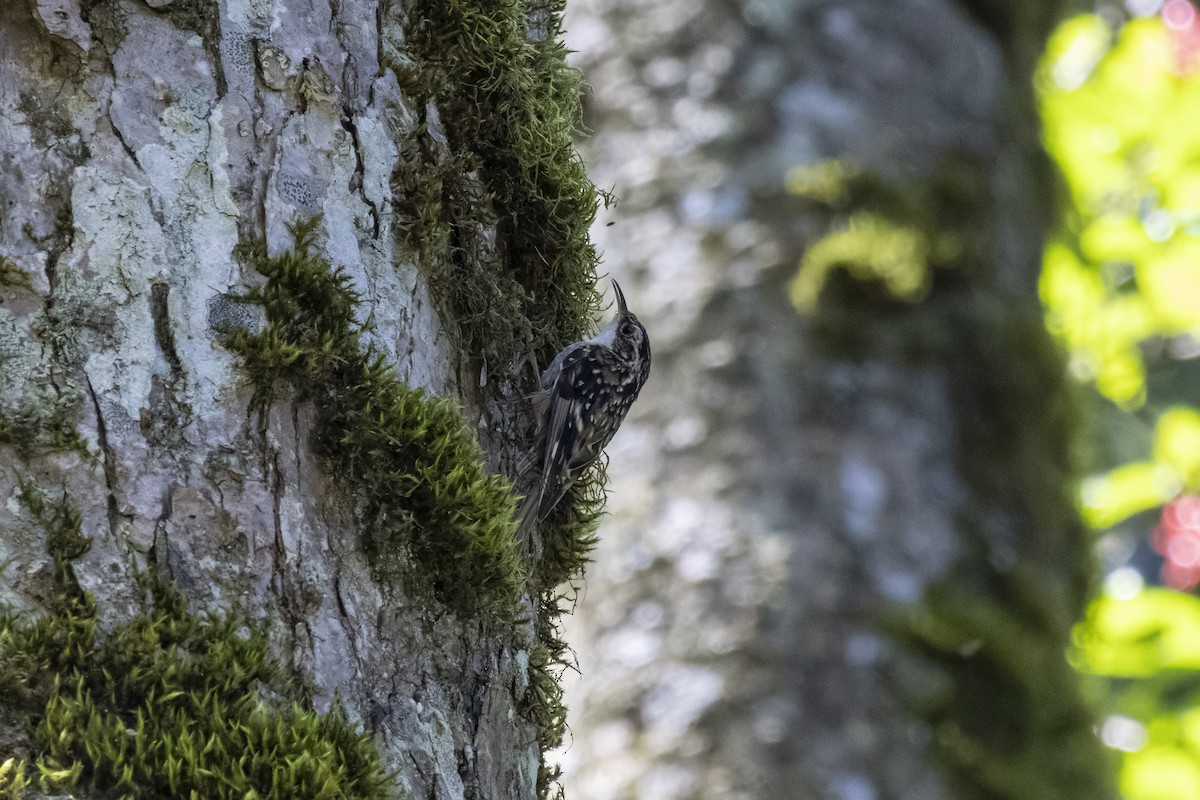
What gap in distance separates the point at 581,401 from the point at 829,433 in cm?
107

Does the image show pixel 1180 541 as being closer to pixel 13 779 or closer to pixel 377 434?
pixel 377 434

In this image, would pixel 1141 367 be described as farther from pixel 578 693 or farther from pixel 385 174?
pixel 385 174

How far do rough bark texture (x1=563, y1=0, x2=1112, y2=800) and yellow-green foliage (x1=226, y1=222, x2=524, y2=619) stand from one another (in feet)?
6.93

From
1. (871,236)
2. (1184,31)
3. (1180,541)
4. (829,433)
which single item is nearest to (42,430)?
(829,433)

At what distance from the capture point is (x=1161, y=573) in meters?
5.92

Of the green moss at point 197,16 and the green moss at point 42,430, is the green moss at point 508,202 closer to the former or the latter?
the green moss at point 197,16

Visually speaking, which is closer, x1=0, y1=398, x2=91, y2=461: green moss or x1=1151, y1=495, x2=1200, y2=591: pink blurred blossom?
x1=0, y1=398, x2=91, y2=461: green moss

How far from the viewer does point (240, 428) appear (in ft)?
5.13

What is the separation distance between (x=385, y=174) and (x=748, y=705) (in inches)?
94.4

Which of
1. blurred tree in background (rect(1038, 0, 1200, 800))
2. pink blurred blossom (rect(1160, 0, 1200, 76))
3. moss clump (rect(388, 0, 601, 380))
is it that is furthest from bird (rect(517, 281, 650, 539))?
pink blurred blossom (rect(1160, 0, 1200, 76))

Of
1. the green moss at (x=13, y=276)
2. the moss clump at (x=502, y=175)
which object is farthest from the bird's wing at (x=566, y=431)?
the green moss at (x=13, y=276)

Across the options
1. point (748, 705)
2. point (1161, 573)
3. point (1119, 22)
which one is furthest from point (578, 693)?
point (1119, 22)

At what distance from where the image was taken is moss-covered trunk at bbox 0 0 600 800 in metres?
1.40

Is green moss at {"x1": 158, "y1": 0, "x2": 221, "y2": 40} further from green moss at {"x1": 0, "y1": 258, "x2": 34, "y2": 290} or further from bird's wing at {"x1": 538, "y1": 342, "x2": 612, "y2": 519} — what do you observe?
bird's wing at {"x1": 538, "y1": 342, "x2": 612, "y2": 519}
